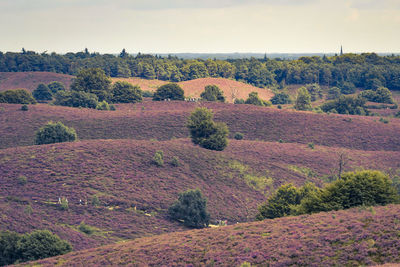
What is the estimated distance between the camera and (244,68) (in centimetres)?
15875

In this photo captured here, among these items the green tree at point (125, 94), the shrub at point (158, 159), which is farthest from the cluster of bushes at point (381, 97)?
the shrub at point (158, 159)

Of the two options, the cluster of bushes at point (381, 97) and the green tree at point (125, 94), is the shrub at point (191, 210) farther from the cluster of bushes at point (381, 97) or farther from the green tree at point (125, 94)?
the cluster of bushes at point (381, 97)

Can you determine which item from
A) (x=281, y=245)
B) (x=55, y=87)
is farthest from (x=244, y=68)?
(x=281, y=245)

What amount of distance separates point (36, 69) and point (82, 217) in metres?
133

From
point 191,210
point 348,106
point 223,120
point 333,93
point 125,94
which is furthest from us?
point 333,93

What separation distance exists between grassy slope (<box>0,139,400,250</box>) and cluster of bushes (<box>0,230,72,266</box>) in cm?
337

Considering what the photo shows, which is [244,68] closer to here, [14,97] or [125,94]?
[125,94]

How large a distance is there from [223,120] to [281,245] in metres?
58.2

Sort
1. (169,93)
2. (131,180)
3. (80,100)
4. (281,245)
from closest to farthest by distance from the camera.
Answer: (281,245) → (131,180) → (80,100) → (169,93)

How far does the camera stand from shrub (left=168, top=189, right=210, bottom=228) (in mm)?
37844

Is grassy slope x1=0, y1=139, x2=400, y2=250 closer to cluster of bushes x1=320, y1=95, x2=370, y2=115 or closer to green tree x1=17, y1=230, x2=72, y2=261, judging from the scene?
green tree x1=17, y1=230, x2=72, y2=261

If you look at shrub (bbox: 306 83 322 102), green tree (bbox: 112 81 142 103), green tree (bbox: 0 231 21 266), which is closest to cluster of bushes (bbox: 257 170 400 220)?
green tree (bbox: 0 231 21 266)

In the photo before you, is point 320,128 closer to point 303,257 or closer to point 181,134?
point 181,134

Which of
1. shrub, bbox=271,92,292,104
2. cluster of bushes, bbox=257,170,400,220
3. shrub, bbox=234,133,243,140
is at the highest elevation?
cluster of bushes, bbox=257,170,400,220
